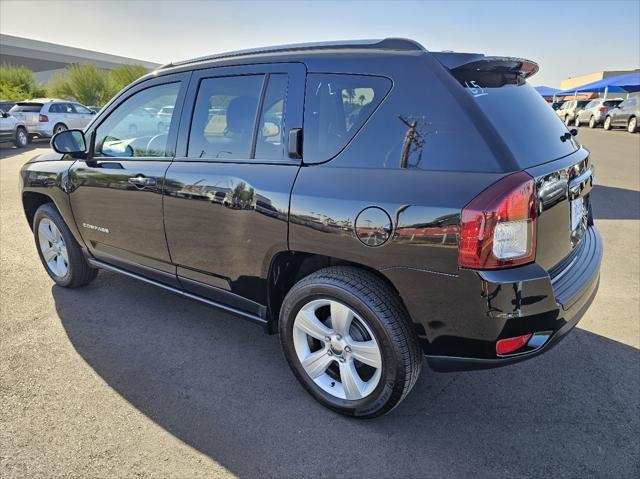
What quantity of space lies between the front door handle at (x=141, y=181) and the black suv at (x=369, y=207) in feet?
0.04

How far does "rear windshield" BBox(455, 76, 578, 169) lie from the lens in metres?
2.02

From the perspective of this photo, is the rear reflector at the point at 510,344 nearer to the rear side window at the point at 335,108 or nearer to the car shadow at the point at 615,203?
the rear side window at the point at 335,108

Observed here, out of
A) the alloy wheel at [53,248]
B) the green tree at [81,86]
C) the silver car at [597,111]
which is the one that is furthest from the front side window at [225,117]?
the green tree at [81,86]

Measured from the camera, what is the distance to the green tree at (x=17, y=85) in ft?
104

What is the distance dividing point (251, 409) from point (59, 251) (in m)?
2.72

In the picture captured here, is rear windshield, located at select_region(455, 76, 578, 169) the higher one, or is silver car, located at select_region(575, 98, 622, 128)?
rear windshield, located at select_region(455, 76, 578, 169)

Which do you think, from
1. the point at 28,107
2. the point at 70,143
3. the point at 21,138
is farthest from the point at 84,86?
the point at 70,143

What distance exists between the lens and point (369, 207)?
2094 mm

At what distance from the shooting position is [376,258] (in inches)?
83.0

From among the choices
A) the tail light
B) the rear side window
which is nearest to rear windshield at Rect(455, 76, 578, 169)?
the tail light

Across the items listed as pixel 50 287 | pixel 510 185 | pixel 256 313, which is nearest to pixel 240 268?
pixel 256 313

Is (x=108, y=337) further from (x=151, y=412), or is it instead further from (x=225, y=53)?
(x=225, y=53)

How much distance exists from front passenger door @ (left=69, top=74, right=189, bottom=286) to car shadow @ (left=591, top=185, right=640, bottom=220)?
242 inches

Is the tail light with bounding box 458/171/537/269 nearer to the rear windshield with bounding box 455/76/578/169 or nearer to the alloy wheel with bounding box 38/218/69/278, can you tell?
the rear windshield with bounding box 455/76/578/169
